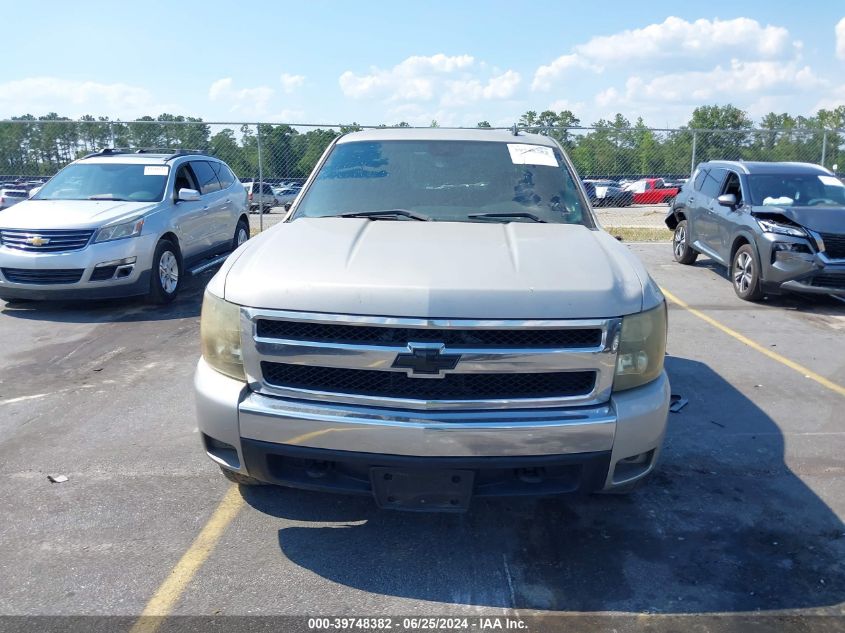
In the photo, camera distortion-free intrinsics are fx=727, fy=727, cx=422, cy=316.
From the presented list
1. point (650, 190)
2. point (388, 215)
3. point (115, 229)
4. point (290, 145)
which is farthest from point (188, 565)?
point (650, 190)

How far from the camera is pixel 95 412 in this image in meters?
5.16

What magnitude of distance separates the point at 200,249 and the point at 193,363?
13.0 feet

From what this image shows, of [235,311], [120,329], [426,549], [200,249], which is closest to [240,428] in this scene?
[235,311]

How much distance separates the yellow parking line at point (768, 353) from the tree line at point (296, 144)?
698cm

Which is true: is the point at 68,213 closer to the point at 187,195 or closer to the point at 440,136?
the point at 187,195

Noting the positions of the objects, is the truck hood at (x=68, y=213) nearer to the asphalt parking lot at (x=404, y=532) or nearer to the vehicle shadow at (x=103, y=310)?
the vehicle shadow at (x=103, y=310)

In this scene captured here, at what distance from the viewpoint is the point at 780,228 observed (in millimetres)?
8844

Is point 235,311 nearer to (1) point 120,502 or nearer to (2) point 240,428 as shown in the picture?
(2) point 240,428

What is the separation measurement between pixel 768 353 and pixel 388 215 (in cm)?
445

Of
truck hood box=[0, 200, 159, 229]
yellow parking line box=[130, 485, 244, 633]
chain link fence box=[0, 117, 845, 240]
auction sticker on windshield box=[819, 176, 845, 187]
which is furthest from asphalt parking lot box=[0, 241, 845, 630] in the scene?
chain link fence box=[0, 117, 845, 240]

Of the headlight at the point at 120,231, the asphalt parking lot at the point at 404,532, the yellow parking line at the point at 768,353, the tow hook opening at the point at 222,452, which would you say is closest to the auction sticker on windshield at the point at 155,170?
the headlight at the point at 120,231

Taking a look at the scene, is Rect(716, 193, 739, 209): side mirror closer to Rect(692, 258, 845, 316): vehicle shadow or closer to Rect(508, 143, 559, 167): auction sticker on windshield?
Rect(692, 258, 845, 316): vehicle shadow

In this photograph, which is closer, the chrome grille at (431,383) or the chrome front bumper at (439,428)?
the chrome front bumper at (439,428)

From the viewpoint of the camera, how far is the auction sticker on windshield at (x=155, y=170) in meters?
9.40
